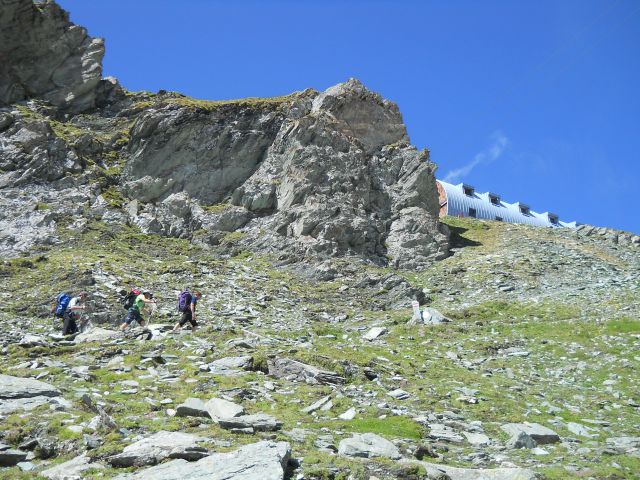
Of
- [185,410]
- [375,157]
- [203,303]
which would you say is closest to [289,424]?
[185,410]

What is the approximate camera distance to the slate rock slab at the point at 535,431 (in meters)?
13.6

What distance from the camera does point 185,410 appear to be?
42.4 feet

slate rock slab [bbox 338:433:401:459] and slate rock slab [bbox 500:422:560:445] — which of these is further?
slate rock slab [bbox 500:422:560:445]

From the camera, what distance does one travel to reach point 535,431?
14.0 m

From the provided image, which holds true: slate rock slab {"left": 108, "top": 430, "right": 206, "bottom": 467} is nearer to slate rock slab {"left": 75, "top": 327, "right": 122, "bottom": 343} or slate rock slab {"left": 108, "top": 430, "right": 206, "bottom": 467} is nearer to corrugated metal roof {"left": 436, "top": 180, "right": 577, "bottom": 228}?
slate rock slab {"left": 75, "top": 327, "right": 122, "bottom": 343}

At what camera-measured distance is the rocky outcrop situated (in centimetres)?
4509

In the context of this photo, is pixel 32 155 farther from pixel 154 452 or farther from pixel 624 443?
pixel 624 443

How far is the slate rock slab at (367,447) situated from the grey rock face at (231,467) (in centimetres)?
166

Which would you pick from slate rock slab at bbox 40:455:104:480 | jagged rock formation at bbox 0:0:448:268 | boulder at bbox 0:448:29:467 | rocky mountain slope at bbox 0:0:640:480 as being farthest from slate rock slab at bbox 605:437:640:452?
jagged rock formation at bbox 0:0:448:268

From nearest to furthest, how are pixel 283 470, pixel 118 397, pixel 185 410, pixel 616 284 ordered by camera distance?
pixel 283 470 → pixel 185 410 → pixel 118 397 → pixel 616 284

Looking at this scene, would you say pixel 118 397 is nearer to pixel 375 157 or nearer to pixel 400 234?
pixel 400 234

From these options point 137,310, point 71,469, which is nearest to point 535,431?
point 71,469

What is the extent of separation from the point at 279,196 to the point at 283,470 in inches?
1551

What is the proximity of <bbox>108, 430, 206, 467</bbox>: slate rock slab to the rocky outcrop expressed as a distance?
103 ft
